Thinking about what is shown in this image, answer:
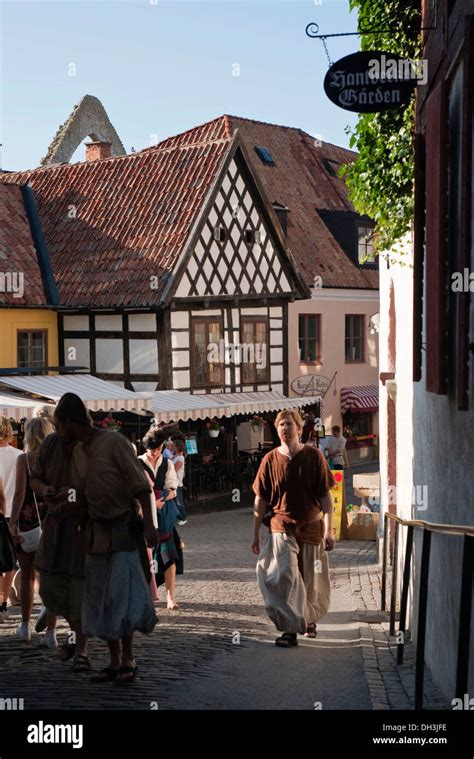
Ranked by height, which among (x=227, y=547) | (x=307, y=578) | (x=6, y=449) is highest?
(x=6, y=449)

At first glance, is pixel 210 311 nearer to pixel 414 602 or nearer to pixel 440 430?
pixel 414 602

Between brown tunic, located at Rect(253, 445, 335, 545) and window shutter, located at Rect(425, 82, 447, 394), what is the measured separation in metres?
1.90

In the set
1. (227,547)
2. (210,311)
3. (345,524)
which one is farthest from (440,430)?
(210,311)

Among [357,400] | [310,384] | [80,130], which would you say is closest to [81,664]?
[310,384]

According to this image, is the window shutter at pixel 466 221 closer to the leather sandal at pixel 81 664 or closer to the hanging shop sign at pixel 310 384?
the leather sandal at pixel 81 664

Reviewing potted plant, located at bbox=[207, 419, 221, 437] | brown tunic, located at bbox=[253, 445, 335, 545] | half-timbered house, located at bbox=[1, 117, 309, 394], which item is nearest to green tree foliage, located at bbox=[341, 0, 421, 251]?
brown tunic, located at bbox=[253, 445, 335, 545]

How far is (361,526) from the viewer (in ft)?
63.2

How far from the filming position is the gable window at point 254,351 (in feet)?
93.2

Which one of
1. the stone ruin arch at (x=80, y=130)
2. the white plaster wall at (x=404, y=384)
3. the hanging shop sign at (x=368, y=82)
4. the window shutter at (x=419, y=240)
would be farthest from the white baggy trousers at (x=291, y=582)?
the stone ruin arch at (x=80, y=130)

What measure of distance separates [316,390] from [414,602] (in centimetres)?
2421

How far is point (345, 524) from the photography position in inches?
765

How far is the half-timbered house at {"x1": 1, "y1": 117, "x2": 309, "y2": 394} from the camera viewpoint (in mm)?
26031

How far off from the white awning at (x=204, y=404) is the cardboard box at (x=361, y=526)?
4327 mm

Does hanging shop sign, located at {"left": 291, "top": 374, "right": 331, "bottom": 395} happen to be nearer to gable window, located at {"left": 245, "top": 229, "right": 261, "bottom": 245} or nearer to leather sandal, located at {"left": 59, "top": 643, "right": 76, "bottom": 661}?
gable window, located at {"left": 245, "top": 229, "right": 261, "bottom": 245}
